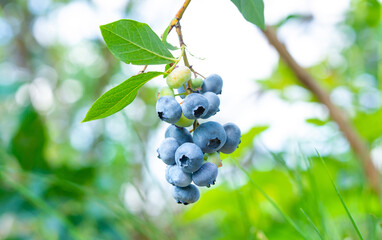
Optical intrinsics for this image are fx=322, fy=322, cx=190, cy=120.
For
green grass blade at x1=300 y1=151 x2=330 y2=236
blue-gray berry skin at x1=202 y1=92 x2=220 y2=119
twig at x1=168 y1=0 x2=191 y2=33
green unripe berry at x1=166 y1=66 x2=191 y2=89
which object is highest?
twig at x1=168 y1=0 x2=191 y2=33

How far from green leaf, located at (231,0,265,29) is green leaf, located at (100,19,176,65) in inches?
3.3

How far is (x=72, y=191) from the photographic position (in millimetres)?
1122

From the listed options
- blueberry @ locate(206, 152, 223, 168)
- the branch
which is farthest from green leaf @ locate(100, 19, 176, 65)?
the branch

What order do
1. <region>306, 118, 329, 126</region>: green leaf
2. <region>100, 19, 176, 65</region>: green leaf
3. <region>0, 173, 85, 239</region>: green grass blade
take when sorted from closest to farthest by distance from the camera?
<region>100, 19, 176, 65</region>: green leaf
<region>0, 173, 85, 239</region>: green grass blade
<region>306, 118, 329, 126</region>: green leaf

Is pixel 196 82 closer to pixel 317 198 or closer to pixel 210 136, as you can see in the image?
pixel 210 136

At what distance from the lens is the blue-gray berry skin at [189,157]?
0.32 m

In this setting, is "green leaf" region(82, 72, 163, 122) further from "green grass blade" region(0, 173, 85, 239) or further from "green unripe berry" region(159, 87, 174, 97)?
"green grass blade" region(0, 173, 85, 239)

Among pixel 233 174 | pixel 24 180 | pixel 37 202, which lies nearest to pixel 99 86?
pixel 24 180

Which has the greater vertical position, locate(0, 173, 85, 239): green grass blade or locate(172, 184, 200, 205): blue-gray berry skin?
locate(172, 184, 200, 205): blue-gray berry skin

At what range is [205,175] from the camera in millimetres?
333

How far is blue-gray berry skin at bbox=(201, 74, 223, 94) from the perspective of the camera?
35 cm

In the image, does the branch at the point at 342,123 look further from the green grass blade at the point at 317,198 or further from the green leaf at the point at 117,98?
the green leaf at the point at 117,98

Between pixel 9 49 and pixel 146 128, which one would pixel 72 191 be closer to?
pixel 146 128

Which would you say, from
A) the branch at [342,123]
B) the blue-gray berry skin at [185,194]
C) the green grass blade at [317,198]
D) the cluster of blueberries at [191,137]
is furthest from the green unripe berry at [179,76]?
the branch at [342,123]
